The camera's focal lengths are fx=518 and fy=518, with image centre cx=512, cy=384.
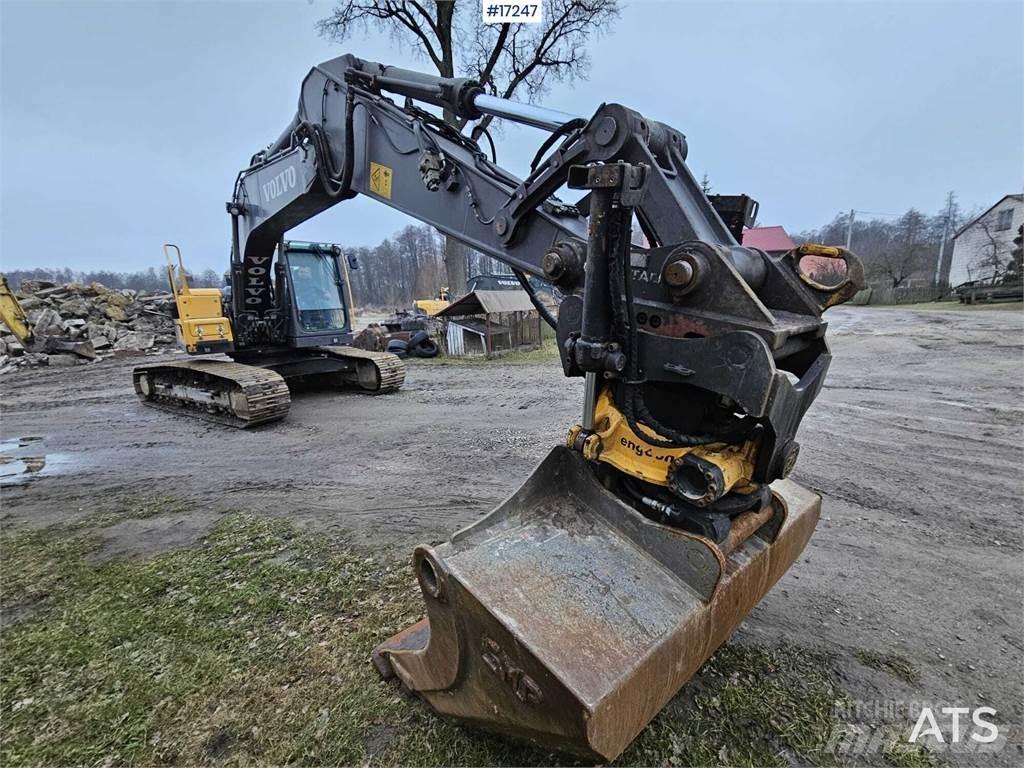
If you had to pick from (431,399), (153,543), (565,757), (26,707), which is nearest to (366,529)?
(153,543)

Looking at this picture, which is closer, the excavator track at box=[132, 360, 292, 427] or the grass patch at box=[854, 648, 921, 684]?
the grass patch at box=[854, 648, 921, 684]

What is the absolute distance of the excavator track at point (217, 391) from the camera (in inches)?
253

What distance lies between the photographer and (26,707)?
2.22 meters

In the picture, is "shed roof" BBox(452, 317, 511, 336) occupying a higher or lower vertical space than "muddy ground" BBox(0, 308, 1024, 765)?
higher

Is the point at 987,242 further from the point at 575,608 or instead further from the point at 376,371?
the point at 575,608

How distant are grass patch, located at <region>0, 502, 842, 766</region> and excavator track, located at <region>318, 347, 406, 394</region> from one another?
528 centimetres

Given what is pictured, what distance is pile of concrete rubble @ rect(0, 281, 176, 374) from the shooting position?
1390 cm

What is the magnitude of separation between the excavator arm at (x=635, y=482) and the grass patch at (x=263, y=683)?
0.25 m

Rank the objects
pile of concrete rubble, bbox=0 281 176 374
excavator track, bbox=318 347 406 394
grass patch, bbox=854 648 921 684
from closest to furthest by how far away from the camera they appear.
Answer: grass patch, bbox=854 648 921 684, excavator track, bbox=318 347 406 394, pile of concrete rubble, bbox=0 281 176 374

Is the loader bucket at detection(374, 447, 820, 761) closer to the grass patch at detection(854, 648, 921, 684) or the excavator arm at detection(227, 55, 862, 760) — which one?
the excavator arm at detection(227, 55, 862, 760)

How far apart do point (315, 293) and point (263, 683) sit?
21.7 feet

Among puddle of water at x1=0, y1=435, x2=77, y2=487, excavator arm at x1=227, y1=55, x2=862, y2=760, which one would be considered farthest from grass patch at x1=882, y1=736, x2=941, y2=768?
puddle of water at x1=0, y1=435, x2=77, y2=487

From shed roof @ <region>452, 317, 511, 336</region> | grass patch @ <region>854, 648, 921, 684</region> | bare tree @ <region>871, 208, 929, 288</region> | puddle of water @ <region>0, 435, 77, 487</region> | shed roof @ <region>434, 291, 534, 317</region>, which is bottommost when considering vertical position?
grass patch @ <region>854, 648, 921, 684</region>

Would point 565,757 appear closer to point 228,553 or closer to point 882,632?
point 882,632
